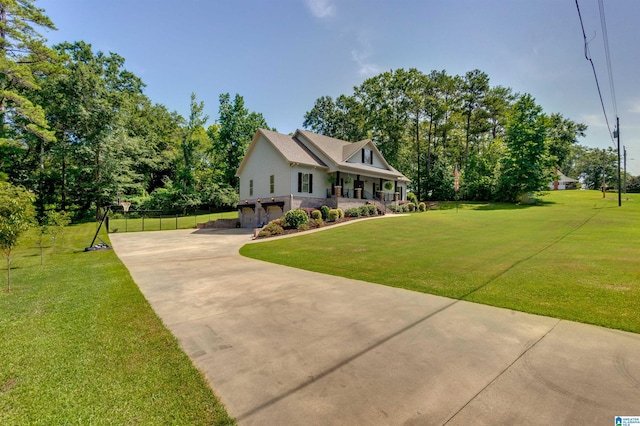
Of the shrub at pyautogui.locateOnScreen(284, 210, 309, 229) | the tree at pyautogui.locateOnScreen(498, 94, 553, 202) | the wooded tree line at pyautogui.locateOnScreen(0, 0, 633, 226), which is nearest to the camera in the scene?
the shrub at pyautogui.locateOnScreen(284, 210, 309, 229)

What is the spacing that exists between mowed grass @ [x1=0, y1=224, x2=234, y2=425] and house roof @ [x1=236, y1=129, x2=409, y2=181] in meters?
17.1

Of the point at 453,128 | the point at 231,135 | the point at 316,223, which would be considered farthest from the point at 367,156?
the point at 453,128

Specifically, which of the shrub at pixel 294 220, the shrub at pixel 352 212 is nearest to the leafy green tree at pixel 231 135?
the shrub at pixel 352 212

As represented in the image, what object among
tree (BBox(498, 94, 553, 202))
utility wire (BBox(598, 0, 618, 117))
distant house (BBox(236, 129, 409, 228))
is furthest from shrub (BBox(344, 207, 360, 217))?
tree (BBox(498, 94, 553, 202))

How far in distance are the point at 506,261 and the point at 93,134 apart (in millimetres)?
37408

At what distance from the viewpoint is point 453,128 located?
43.3 meters

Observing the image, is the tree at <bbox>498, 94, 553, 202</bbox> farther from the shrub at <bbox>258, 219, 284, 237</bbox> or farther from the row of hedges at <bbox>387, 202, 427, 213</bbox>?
the shrub at <bbox>258, 219, 284, 237</bbox>

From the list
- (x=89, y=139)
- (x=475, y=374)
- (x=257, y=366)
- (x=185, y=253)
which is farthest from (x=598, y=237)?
(x=89, y=139)

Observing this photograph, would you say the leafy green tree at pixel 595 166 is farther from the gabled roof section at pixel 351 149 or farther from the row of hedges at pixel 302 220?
the row of hedges at pixel 302 220

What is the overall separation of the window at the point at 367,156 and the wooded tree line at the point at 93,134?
65.1 feet

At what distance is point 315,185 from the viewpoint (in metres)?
23.4

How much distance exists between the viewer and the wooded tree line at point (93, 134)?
20250 millimetres

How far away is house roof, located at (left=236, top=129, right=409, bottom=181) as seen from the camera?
22812mm

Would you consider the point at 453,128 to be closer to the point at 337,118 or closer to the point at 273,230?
the point at 337,118
